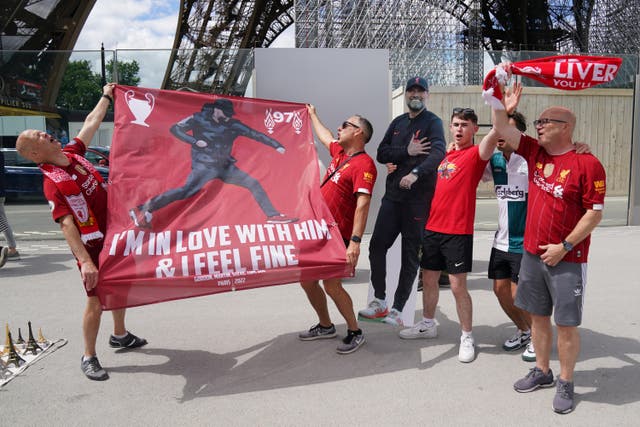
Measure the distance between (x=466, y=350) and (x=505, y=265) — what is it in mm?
664

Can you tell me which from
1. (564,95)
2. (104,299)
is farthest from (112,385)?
(564,95)

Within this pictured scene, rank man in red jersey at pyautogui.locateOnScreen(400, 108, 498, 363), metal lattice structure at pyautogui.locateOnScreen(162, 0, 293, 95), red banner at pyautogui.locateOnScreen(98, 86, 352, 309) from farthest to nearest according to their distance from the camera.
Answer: metal lattice structure at pyautogui.locateOnScreen(162, 0, 293, 95) → man in red jersey at pyautogui.locateOnScreen(400, 108, 498, 363) → red banner at pyautogui.locateOnScreen(98, 86, 352, 309)

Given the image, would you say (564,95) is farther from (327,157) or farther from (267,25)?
(267,25)

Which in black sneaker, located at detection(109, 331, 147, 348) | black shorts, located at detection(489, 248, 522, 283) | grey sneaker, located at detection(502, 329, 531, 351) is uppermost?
black shorts, located at detection(489, 248, 522, 283)

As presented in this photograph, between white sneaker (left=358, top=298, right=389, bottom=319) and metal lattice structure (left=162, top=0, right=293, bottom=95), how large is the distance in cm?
567

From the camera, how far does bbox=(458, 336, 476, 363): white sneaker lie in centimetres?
370

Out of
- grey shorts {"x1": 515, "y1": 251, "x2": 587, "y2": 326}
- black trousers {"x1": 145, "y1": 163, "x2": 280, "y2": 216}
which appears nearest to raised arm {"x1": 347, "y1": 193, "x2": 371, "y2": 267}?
black trousers {"x1": 145, "y1": 163, "x2": 280, "y2": 216}

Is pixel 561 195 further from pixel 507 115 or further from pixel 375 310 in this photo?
pixel 375 310

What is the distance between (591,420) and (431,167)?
2.12 meters

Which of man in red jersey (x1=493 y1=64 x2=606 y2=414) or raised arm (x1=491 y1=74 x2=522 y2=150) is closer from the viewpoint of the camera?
man in red jersey (x1=493 y1=64 x2=606 y2=414)

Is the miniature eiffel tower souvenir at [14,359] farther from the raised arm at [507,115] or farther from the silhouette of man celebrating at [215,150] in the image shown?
the raised arm at [507,115]

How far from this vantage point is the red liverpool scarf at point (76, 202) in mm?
3293

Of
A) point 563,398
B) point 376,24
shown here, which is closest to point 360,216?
point 563,398

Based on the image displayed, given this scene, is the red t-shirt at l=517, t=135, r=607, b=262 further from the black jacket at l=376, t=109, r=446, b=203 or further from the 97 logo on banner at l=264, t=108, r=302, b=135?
the 97 logo on banner at l=264, t=108, r=302, b=135
